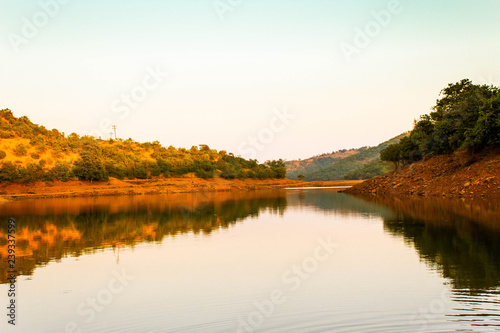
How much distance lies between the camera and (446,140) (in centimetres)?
5072

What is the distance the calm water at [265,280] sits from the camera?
862cm

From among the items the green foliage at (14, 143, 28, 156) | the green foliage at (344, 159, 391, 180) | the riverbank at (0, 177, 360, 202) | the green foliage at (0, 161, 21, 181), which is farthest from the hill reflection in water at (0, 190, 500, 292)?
the green foliage at (344, 159, 391, 180)

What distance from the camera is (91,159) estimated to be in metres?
87.9

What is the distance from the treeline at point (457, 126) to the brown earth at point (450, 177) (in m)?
1.42

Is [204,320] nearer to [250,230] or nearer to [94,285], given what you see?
[94,285]

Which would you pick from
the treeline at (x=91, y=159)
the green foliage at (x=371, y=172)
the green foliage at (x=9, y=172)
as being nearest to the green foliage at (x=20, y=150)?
the treeline at (x=91, y=159)

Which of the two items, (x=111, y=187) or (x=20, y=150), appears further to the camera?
(x=111, y=187)

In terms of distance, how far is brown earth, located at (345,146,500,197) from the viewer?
40156mm

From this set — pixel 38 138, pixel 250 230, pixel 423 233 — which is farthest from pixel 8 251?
pixel 38 138

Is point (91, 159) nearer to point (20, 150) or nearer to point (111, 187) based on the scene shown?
point (111, 187)

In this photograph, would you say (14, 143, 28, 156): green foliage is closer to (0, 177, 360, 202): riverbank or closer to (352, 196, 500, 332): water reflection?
(0, 177, 360, 202): riverbank

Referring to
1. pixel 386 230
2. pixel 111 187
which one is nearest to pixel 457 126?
pixel 386 230

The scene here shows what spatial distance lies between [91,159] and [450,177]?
230 feet

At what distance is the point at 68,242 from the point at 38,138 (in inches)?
3224
